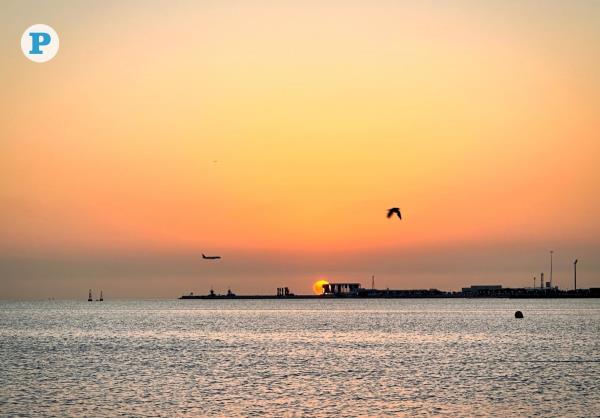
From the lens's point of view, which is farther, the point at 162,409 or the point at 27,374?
the point at 27,374

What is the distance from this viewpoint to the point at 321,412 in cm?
5309

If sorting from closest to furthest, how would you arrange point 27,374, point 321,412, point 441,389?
point 321,412 < point 441,389 < point 27,374

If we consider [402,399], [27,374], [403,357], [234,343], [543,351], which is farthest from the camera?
[234,343]

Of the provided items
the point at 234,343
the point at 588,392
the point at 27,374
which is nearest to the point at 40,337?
the point at 234,343

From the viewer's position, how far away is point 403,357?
93875 millimetres

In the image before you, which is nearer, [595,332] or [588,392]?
[588,392]

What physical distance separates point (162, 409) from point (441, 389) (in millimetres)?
22248

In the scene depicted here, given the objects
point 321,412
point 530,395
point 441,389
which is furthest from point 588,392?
point 321,412

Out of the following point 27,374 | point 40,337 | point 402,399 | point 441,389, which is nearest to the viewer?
point 402,399

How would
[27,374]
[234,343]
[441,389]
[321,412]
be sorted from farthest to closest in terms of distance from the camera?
[234,343]
[27,374]
[441,389]
[321,412]

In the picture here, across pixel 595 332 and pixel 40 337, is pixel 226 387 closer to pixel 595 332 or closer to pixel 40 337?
pixel 40 337

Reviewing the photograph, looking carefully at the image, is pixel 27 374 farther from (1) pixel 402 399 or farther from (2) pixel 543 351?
(2) pixel 543 351

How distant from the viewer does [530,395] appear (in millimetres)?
60906

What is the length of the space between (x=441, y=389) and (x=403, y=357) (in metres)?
29.5
